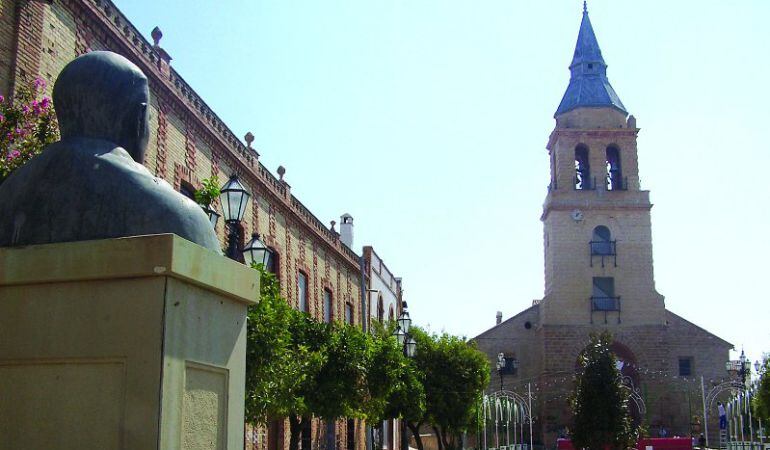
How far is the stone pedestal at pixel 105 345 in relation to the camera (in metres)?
4.47

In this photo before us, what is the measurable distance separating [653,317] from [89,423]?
56.3 m

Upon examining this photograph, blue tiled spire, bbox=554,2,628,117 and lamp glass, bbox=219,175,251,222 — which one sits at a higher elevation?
blue tiled spire, bbox=554,2,628,117

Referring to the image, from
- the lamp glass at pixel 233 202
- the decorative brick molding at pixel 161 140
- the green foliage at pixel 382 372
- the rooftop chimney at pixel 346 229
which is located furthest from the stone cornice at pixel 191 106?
the rooftop chimney at pixel 346 229

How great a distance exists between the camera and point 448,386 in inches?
1551

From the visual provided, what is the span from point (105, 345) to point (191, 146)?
639 inches

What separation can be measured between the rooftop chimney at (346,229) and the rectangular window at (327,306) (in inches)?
293

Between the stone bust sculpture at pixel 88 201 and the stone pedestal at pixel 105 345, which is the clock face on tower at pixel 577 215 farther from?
the stone pedestal at pixel 105 345

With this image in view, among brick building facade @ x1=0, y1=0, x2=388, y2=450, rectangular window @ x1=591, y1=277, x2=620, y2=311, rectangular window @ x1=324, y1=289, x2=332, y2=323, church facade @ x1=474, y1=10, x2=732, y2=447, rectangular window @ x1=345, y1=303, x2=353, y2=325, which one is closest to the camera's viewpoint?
brick building facade @ x1=0, y1=0, x2=388, y2=450

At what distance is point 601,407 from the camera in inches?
1310

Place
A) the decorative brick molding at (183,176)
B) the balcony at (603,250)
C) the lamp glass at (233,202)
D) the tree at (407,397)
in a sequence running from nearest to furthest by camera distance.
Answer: the lamp glass at (233,202), the decorative brick molding at (183,176), the tree at (407,397), the balcony at (603,250)

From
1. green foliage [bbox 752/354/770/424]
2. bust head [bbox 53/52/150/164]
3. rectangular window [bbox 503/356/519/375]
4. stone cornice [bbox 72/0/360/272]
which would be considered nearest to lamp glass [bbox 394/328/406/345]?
stone cornice [bbox 72/0/360/272]

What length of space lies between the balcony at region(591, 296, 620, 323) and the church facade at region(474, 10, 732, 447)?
63mm

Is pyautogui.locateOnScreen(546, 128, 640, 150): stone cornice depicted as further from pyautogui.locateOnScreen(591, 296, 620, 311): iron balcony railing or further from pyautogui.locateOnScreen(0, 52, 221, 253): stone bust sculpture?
pyautogui.locateOnScreen(0, 52, 221, 253): stone bust sculpture

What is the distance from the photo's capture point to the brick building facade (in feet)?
45.5
